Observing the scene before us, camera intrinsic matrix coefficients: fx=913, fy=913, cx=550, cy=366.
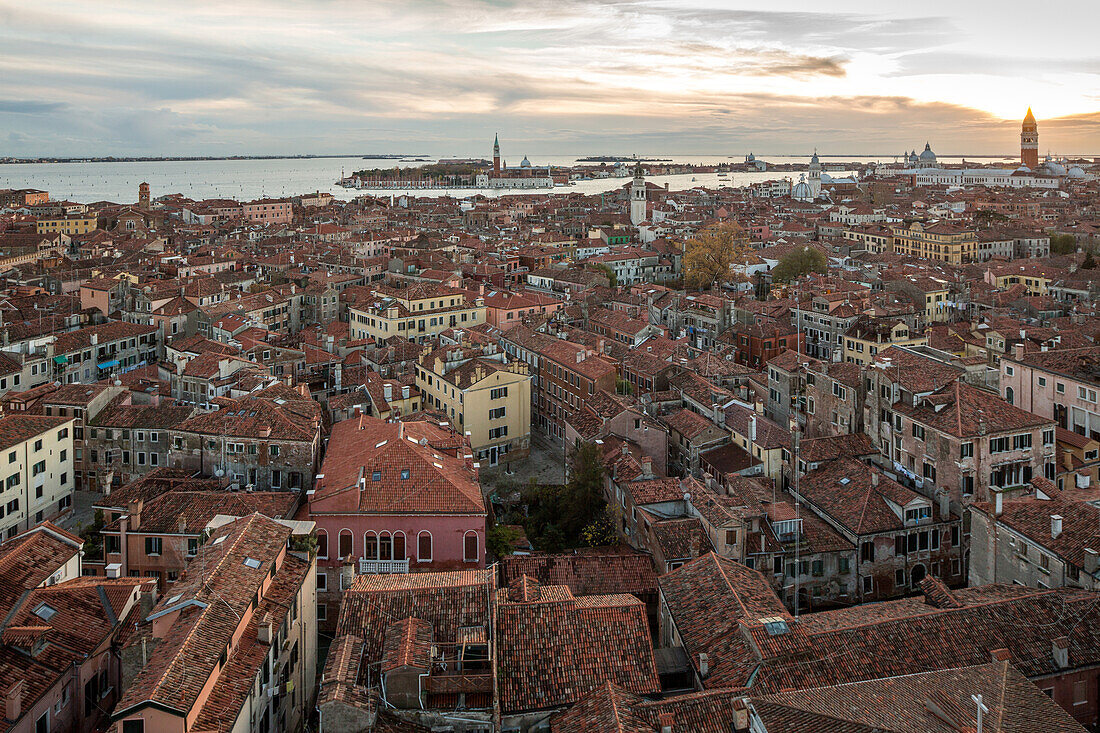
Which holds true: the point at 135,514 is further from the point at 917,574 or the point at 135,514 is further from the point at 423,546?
the point at 917,574

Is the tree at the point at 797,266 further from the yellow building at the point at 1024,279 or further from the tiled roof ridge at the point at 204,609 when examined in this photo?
the tiled roof ridge at the point at 204,609

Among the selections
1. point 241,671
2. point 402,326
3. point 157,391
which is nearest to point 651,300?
point 402,326

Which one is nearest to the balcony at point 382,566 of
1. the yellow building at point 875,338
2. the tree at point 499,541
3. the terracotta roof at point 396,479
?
the terracotta roof at point 396,479

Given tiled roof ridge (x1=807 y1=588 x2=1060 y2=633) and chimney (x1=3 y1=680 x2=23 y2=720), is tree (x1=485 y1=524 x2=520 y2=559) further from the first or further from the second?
chimney (x1=3 y1=680 x2=23 y2=720)

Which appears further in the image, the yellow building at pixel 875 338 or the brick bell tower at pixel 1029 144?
the brick bell tower at pixel 1029 144

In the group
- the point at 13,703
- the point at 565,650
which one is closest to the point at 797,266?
the point at 565,650
